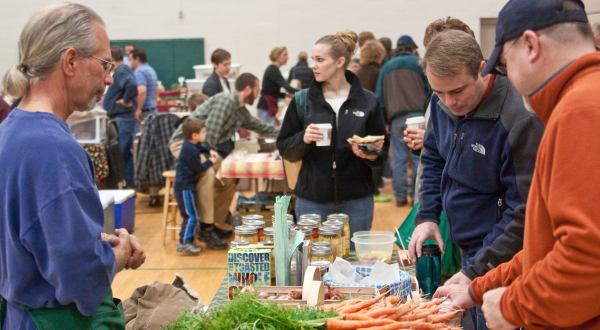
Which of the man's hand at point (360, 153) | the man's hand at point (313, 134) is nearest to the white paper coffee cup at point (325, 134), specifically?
the man's hand at point (313, 134)

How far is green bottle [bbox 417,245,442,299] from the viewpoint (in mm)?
2889

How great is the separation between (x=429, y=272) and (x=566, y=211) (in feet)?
4.67

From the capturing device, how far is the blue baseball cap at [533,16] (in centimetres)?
164

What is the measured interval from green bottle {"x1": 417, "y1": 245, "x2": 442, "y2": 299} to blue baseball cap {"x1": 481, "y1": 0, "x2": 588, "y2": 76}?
1326mm

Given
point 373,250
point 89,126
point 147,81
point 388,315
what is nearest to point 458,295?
point 388,315

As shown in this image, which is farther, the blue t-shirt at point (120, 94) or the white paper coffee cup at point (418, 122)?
the blue t-shirt at point (120, 94)

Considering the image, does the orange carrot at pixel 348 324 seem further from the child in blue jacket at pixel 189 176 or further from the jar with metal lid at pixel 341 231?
the child in blue jacket at pixel 189 176

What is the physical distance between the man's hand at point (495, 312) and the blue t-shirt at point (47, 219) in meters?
0.95

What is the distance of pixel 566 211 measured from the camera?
1.52m

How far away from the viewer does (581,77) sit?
1582 mm

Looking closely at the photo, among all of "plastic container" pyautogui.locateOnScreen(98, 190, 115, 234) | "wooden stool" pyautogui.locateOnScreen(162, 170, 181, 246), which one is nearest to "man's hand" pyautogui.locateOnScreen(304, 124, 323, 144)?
"plastic container" pyautogui.locateOnScreen(98, 190, 115, 234)

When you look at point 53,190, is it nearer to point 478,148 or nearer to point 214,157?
point 478,148

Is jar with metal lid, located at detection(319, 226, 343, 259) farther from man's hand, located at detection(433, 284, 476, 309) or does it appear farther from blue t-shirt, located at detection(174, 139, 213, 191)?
blue t-shirt, located at detection(174, 139, 213, 191)

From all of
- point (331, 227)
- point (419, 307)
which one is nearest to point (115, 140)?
point (331, 227)
